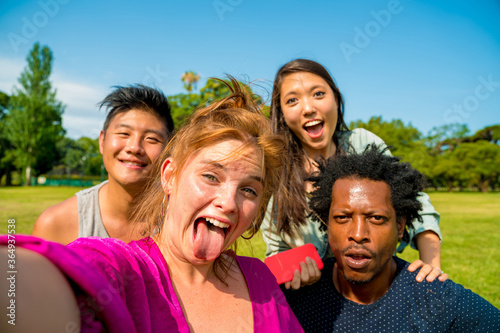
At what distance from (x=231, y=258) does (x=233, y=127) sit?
2.62 ft

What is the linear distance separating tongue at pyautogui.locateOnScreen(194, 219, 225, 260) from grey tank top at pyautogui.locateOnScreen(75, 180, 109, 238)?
2.02 metres

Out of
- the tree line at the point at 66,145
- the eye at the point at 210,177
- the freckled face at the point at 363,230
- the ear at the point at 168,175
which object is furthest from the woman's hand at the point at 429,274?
the tree line at the point at 66,145

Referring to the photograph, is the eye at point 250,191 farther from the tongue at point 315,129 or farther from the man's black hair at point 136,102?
the tongue at point 315,129

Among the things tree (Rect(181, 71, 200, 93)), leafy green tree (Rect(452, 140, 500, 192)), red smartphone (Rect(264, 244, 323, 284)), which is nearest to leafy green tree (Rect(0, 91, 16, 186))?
tree (Rect(181, 71, 200, 93))

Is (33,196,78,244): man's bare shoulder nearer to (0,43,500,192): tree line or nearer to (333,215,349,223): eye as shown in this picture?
(333,215,349,223): eye

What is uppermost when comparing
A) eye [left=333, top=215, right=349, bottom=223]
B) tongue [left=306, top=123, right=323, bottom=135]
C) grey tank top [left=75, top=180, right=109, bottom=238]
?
tongue [left=306, top=123, right=323, bottom=135]

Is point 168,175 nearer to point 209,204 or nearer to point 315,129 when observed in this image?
point 209,204

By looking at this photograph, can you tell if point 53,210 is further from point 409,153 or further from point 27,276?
point 409,153

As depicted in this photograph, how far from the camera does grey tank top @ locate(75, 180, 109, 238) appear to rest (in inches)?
137

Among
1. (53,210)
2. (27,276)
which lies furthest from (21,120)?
(27,276)

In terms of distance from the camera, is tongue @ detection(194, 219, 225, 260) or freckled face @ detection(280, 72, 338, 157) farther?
freckled face @ detection(280, 72, 338, 157)

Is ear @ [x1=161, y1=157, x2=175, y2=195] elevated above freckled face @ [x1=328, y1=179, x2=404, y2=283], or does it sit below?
above

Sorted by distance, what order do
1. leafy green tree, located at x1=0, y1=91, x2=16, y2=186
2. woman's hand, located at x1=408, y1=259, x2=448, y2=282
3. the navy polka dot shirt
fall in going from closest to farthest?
the navy polka dot shirt
woman's hand, located at x1=408, y1=259, x2=448, y2=282
leafy green tree, located at x1=0, y1=91, x2=16, y2=186

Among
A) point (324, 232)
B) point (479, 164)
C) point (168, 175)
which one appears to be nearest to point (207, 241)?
point (168, 175)
